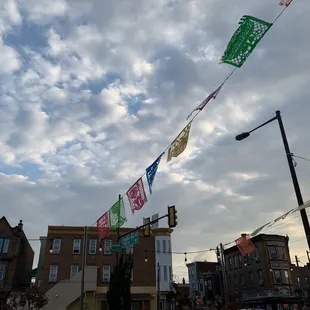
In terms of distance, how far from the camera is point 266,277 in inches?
2036

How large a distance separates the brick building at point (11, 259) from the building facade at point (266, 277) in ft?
111

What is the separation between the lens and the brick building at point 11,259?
135ft

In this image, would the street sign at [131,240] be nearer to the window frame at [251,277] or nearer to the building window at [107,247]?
the building window at [107,247]

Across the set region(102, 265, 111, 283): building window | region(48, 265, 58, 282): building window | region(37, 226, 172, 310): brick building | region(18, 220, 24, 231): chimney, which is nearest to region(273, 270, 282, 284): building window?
region(37, 226, 172, 310): brick building

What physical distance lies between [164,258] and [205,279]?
27496mm

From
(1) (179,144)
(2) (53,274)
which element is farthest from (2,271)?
(1) (179,144)

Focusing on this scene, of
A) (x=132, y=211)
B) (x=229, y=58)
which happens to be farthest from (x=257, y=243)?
(x=229, y=58)

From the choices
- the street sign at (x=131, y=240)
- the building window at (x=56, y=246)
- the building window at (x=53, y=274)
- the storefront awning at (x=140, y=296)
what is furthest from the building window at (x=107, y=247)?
the street sign at (x=131, y=240)

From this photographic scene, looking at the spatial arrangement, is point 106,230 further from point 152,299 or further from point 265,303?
point 265,303

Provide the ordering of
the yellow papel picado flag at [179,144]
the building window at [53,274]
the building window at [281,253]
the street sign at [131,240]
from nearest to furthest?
the yellow papel picado flag at [179,144] < the street sign at [131,240] < the building window at [53,274] < the building window at [281,253]

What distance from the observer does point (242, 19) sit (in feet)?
31.7

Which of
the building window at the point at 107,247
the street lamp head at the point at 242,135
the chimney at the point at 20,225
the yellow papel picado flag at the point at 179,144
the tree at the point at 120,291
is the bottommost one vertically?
the tree at the point at 120,291

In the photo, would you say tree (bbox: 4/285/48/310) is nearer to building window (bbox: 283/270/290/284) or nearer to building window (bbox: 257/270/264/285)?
building window (bbox: 257/270/264/285)

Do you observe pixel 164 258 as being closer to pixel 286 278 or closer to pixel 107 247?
pixel 107 247
